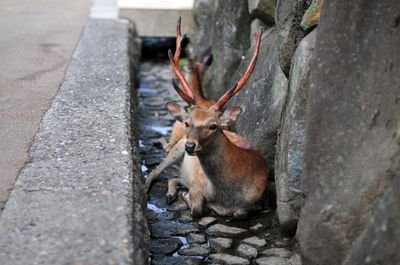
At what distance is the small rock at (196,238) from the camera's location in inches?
187

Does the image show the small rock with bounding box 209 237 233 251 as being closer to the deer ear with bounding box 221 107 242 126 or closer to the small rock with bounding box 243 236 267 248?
the small rock with bounding box 243 236 267 248

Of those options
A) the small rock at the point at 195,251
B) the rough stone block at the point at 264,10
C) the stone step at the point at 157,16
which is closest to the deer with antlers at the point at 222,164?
the small rock at the point at 195,251

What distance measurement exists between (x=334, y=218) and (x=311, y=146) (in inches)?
16.0

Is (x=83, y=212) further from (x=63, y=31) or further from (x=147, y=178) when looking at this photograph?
(x=63, y=31)

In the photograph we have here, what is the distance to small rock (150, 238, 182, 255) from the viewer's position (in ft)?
14.9

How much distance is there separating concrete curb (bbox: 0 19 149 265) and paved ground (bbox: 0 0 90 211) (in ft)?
0.40

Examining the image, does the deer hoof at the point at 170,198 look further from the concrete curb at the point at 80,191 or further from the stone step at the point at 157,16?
the stone step at the point at 157,16

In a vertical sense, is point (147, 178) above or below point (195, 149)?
below

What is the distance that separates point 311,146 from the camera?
12.4ft

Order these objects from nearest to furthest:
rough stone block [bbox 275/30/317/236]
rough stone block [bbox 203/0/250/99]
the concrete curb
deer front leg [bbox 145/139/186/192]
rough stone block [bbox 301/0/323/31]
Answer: the concrete curb < rough stone block [bbox 275/30/317/236] < rough stone block [bbox 301/0/323/31] < deer front leg [bbox 145/139/186/192] < rough stone block [bbox 203/0/250/99]

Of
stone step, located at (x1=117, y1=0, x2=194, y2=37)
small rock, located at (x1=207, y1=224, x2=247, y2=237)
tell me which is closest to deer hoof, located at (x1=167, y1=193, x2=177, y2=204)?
small rock, located at (x1=207, y1=224, x2=247, y2=237)

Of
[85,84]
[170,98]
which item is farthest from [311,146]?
[170,98]

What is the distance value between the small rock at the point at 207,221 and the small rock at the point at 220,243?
32 cm

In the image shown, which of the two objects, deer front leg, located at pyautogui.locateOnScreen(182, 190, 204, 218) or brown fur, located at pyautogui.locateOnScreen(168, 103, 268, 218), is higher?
brown fur, located at pyautogui.locateOnScreen(168, 103, 268, 218)
